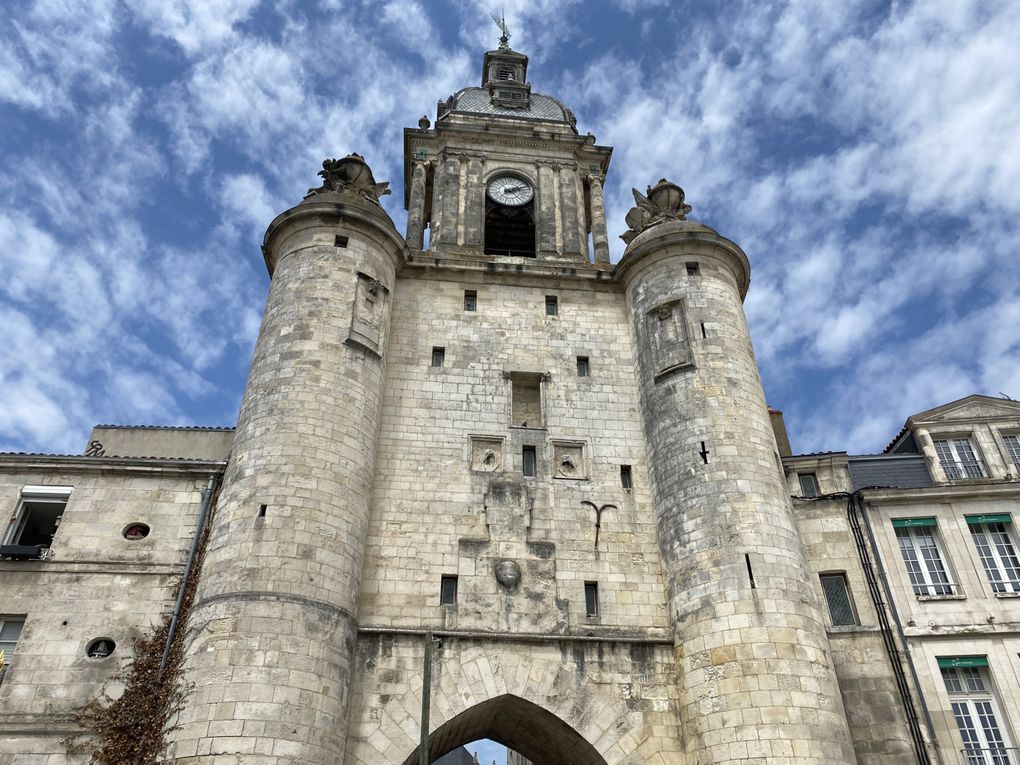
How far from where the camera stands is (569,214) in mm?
23781

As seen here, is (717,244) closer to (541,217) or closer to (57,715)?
(541,217)

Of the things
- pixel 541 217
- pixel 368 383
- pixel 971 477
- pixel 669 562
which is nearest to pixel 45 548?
pixel 368 383

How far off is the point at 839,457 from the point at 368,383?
10.3m

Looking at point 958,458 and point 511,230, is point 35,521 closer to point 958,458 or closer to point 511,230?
point 511,230

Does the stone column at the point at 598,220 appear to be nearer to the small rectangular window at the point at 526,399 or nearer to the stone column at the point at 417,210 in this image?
the stone column at the point at 417,210

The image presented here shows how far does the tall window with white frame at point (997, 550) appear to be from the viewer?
16328 mm

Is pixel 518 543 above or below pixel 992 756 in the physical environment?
above

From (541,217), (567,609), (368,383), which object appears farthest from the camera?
(541,217)

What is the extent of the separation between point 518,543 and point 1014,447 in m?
11.2

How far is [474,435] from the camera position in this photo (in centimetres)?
1745

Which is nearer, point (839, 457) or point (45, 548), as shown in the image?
point (45, 548)

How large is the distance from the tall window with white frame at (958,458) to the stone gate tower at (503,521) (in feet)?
14.4

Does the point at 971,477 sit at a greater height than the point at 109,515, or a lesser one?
greater

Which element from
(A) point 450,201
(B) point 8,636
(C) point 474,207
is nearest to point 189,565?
(B) point 8,636
